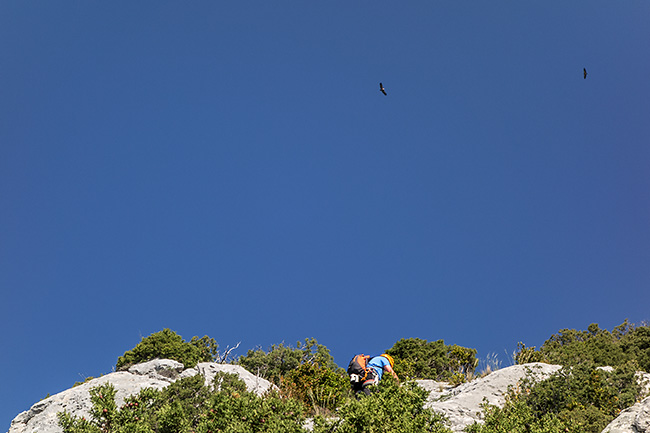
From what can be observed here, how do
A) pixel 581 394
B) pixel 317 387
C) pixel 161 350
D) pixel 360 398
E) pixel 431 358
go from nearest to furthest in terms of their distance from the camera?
pixel 360 398 → pixel 581 394 → pixel 317 387 → pixel 161 350 → pixel 431 358

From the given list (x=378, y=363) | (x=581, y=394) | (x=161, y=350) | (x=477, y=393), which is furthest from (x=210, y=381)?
(x=581, y=394)

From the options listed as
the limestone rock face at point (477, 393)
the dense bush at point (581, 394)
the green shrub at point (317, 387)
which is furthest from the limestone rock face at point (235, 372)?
the dense bush at point (581, 394)

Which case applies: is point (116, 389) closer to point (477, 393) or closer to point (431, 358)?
point (477, 393)

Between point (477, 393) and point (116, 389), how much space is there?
915cm

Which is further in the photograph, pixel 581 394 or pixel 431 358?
pixel 431 358

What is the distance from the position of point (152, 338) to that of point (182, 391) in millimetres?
8919

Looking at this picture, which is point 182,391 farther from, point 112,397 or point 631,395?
point 631,395

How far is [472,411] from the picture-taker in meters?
11.4

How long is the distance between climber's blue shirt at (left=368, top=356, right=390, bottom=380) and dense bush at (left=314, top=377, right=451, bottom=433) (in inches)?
141

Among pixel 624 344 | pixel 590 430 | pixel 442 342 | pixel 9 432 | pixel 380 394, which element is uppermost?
pixel 442 342

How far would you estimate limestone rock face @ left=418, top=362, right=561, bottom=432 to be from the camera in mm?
11156

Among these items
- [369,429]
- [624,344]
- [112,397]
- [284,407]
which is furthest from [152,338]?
[624,344]

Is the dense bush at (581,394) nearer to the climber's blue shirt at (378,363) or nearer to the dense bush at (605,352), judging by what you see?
the dense bush at (605,352)

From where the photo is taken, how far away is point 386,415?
710cm
